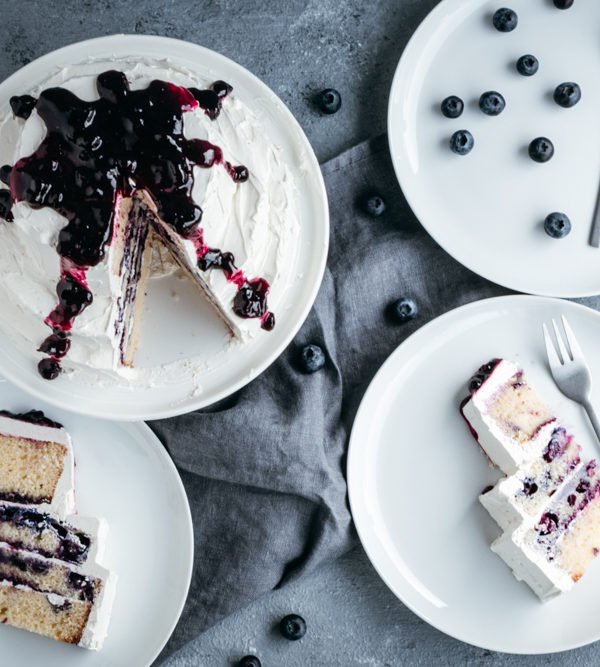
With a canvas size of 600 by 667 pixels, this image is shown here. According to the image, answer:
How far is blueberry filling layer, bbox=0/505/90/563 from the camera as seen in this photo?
8.09 ft

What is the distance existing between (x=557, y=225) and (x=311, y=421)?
98 cm

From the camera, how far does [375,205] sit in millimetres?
2564

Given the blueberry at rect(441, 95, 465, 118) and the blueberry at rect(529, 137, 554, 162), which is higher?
the blueberry at rect(441, 95, 465, 118)

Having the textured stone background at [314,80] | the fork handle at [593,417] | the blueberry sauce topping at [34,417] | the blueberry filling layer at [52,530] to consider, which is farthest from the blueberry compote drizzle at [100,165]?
the fork handle at [593,417]

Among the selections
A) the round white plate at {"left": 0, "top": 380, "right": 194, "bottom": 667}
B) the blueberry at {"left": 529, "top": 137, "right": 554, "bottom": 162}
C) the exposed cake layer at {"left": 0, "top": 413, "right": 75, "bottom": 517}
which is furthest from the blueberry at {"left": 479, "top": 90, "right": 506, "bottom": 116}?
the exposed cake layer at {"left": 0, "top": 413, "right": 75, "bottom": 517}

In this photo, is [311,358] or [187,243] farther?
[311,358]

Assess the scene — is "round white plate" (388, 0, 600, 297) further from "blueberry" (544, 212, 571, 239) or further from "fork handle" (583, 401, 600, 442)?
"fork handle" (583, 401, 600, 442)

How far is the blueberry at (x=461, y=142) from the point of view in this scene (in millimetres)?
2512

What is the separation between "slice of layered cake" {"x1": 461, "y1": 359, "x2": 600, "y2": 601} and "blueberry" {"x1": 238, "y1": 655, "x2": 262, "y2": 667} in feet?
2.74

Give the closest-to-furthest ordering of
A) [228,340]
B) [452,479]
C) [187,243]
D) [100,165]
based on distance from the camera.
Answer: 1. [100,165]
2. [187,243]
3. [228,340]
4. [452,479]

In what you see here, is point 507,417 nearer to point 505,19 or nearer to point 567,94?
point 567,94

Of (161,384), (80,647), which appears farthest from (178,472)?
(80,647)

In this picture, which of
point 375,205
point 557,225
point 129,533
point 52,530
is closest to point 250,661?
point 129,533

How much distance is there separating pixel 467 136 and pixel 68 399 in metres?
1.44
